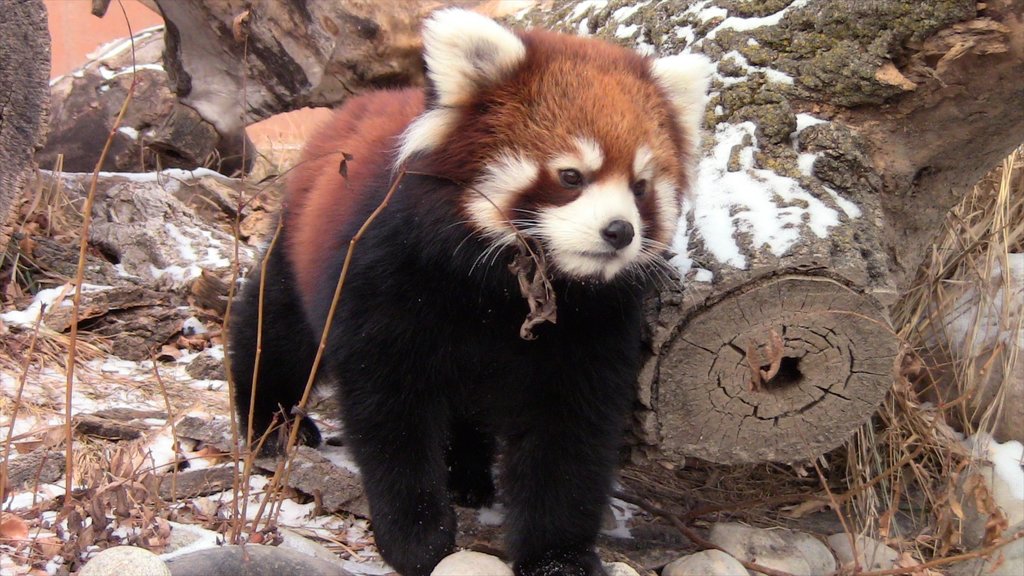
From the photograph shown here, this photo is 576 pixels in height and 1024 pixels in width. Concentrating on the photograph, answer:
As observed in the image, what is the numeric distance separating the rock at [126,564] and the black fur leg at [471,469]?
1.48 meters

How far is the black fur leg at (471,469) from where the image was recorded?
325 cm

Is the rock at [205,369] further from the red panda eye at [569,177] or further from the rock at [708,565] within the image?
the red panda eye at [569,177]

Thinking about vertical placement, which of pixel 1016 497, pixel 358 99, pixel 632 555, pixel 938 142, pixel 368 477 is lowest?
pixel 1016 497

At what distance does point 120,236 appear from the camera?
470 centimetres

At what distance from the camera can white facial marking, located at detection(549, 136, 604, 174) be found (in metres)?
2.24

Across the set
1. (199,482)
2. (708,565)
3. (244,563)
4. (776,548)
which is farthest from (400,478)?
(776,548)

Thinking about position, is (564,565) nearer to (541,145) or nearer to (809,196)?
(541,145)

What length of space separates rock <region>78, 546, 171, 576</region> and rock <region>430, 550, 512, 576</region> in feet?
2.36

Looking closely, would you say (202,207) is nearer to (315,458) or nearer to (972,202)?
(315,458)

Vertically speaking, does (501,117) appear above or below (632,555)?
above

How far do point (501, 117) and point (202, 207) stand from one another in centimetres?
351

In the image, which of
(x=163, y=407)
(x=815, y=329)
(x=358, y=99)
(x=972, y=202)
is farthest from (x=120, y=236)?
(x=972, y=202)

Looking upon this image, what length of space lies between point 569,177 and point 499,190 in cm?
18

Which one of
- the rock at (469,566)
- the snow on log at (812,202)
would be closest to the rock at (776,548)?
the snow on log at (812,202)
